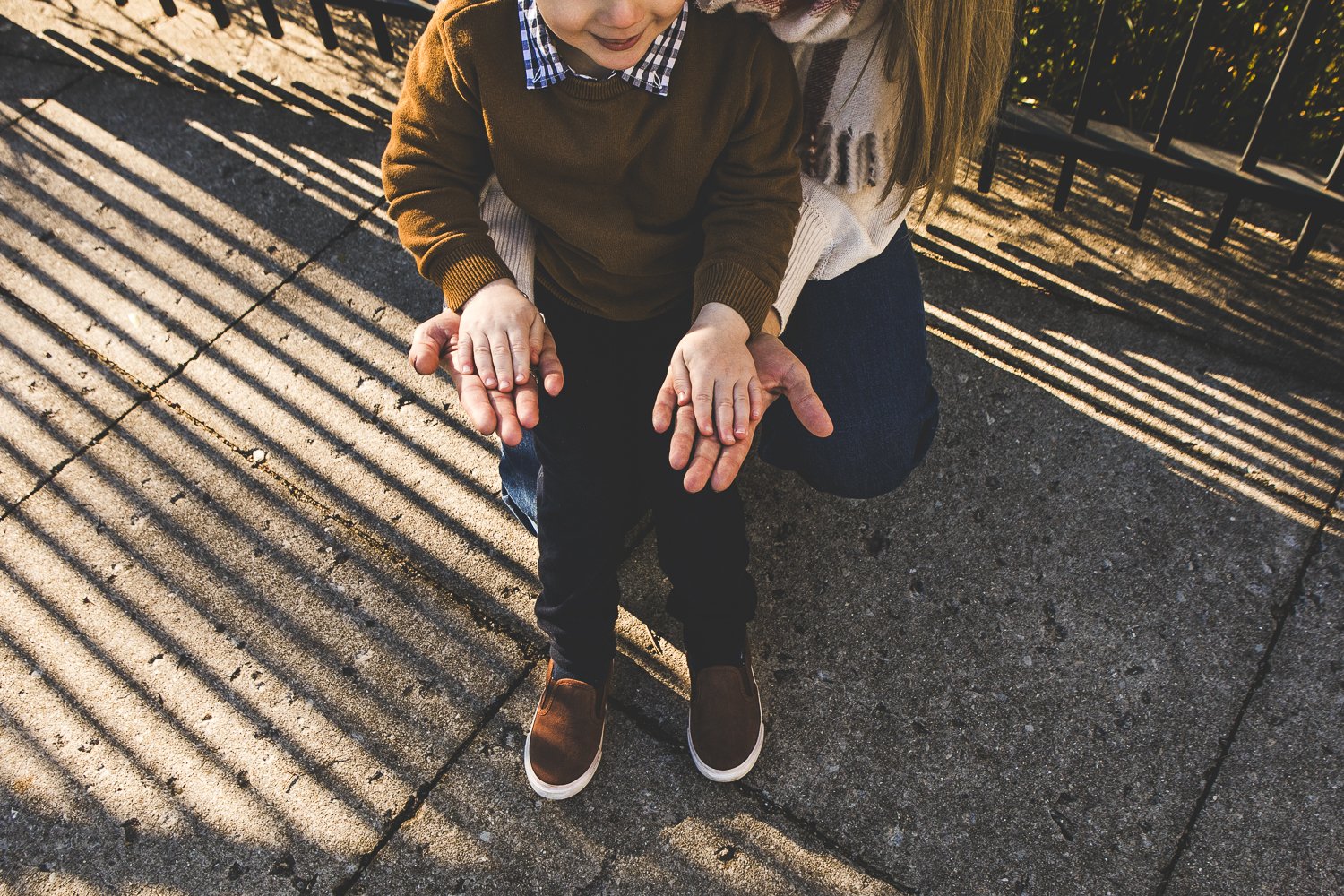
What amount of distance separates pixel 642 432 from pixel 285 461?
1079mm

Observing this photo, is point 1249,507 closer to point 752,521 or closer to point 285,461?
point 752,521

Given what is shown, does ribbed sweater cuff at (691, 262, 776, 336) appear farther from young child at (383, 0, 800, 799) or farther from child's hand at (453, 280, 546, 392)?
child's hand at (453, 280, 546, 392)

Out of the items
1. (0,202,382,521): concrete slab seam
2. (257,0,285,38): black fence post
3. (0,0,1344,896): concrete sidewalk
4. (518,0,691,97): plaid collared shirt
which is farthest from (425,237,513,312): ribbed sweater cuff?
(257,0,285,38): black fence post

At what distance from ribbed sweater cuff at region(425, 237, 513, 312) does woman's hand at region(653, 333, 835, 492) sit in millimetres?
429

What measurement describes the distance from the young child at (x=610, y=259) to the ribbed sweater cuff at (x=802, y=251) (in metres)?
0.10

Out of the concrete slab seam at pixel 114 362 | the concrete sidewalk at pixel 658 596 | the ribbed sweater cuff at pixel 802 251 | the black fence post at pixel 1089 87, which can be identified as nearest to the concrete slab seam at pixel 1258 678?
the concrete sidewalk at pixel 658 596

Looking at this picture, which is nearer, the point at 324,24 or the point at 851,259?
the point at 851,259

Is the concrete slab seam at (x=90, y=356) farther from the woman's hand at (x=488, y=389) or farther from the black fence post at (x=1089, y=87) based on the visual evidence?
the black fence post at (x=1089, y=87)

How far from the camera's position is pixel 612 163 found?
1.85 m

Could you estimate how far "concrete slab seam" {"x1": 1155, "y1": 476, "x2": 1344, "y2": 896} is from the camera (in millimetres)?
1991

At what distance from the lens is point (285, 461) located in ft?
8.56

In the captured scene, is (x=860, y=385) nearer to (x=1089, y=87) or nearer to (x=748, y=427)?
(x=748, y=427)

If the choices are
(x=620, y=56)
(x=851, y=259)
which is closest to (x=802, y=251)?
(x=851, y=259)

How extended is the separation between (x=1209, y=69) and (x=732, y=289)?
2133 mm
